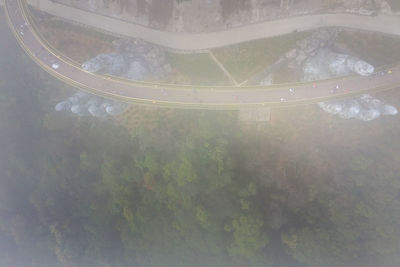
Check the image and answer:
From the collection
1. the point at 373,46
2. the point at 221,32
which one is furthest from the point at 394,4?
the point at 221,32

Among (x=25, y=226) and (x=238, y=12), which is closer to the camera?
(x=238, y=12)

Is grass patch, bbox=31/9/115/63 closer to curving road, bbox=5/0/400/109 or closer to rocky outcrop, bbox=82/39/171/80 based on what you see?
curving road, bbox=5/0/400/109

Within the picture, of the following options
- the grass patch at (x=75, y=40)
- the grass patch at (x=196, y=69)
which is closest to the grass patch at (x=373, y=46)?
the grass patch at (x=196, y=69)

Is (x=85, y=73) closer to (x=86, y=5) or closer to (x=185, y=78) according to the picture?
(x=86, y=5)

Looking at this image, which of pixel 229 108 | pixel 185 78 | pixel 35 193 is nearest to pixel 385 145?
pixel 229 108

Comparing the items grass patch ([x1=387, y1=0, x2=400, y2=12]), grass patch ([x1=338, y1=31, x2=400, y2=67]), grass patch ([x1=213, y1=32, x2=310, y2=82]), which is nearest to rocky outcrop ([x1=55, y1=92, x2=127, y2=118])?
grass patch ([x1=213, y1=32, x2=310, y2=82])

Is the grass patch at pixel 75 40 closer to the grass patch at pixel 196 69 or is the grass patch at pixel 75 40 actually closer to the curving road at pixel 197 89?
the curving road at pixel 197 89
